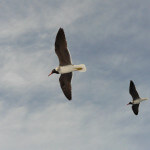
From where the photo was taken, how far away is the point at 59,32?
712 inches

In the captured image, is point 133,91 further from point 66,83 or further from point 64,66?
point 64,66

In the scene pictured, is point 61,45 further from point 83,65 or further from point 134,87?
point 134,87

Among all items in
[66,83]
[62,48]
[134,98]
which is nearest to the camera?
[62,48]

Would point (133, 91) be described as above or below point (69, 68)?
above

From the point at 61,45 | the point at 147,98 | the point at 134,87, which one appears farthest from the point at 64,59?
the point at 147,98

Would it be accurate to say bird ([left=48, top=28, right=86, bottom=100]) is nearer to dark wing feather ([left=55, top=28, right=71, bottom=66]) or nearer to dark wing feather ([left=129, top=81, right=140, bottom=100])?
dark wing feather ([left=55, top=28, right=71, bottom=66])

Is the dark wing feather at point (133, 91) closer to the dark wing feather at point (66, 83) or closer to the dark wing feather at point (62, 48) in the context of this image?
the dark wing feather at point (66, 83)

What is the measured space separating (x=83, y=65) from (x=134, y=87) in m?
14.7

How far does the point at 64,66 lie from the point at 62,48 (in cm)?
148

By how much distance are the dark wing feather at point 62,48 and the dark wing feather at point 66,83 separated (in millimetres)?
1665

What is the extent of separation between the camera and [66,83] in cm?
2039

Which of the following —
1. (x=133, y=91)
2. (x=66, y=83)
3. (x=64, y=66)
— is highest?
(x=133, y=91)

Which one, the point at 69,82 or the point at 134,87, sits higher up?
the point at 134,87

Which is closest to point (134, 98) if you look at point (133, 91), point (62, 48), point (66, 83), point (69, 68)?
point (133, 91)
